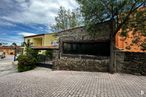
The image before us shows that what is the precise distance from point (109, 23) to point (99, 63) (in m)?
3.82

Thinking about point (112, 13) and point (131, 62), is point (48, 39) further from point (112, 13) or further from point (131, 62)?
point (131, 62)

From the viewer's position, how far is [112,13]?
12422 mm

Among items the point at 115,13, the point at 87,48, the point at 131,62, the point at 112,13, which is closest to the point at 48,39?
the point at 87,48

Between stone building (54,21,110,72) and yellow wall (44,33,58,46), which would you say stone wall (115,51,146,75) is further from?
yellow wall (44,33,58,46)

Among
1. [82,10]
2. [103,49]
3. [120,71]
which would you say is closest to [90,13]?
[82,10]

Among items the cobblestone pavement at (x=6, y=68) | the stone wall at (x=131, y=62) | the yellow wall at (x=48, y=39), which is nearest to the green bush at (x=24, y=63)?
the cobblestone pavement at (x=6, y=68)

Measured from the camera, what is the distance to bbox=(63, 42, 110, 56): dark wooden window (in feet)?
46.7

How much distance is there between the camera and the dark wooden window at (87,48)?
46.7 feet

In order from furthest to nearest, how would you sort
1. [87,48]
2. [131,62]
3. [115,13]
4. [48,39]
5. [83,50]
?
1. [48,39]
2. [83,50]
3. [87,48]
4. [131,62]
5. [115,13]

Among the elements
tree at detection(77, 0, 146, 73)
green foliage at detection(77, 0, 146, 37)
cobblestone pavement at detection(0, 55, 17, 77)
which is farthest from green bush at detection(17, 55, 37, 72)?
green foliage at detection(77, 0, 146, 37)

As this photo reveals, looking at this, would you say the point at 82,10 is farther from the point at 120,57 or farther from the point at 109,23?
the point at 120,57

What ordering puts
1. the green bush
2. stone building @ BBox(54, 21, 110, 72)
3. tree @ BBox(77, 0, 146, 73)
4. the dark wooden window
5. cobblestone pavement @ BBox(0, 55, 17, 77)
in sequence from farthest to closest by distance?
cobblestone pavement @ BBox(0, 55, 17, 77) → the green bush → the dark wooden window → stone building @ BBox(54, 21, 110, 72) → tree @ BBox(77, 0, 146, 73)

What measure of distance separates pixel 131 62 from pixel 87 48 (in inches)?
182

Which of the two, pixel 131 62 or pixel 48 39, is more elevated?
pixel 48 39
